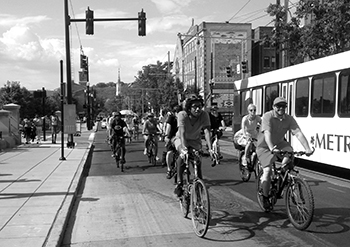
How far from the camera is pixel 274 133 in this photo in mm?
6070

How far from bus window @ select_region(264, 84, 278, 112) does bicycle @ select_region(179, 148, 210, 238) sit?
8649 mm

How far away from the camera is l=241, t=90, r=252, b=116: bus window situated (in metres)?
16.8

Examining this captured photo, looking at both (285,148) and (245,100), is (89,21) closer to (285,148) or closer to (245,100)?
(245,100)

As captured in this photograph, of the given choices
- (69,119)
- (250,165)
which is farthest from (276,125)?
(69,119)

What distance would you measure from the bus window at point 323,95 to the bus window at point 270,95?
240 cm

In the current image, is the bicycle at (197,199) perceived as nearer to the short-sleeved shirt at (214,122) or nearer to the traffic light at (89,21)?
the short-sleeved shirt at (214,122)

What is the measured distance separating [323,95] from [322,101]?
17 cm

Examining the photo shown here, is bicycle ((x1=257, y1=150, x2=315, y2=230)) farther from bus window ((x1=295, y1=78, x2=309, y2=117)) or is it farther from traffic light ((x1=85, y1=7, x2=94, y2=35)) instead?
traffic light ((x1=85, y1=7, x2=94, y2=35))

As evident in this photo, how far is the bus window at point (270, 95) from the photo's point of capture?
14.1 meters

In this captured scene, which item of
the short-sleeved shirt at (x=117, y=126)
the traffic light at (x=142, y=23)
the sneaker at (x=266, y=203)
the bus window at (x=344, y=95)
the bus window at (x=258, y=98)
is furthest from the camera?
the traffic light at (x=142, y=23)

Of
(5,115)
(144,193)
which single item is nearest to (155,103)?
(5,115)

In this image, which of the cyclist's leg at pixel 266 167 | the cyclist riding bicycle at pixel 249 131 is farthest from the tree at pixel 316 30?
the cyclist's leg at pixel 266 167

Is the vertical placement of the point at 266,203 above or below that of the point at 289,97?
below

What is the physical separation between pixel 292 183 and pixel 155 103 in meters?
73.4
